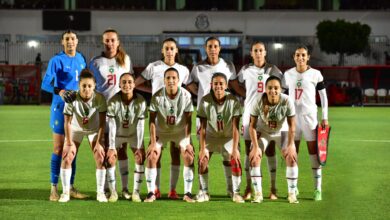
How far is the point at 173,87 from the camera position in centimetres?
1029

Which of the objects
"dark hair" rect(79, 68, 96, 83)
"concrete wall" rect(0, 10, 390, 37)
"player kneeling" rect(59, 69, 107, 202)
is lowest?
"player kneeling" rect(59, 69, 107, 202)

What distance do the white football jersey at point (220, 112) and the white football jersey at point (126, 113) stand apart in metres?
0.71

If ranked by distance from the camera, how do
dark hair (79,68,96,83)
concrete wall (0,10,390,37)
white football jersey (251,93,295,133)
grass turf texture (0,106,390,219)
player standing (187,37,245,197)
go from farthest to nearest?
concrete wall (0,10,390,37) → player standing (187,37,245,197) → white football jersey (251,93,295,133) → dark hair (79,68,96,83) → grass turf texture (0,106,390,219)

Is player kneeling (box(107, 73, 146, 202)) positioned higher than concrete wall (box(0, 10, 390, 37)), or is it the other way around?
concrete wall (box(0, 10, 390, 37))

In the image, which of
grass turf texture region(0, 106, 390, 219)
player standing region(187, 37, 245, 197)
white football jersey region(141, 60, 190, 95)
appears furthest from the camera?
white football jersey region(141, 60, 190, 95)

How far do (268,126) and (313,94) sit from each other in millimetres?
839

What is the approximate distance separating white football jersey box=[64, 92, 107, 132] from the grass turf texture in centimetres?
90

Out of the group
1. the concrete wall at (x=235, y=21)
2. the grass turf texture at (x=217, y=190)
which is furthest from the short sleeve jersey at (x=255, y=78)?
the concrete wall at (x=235, y=21)

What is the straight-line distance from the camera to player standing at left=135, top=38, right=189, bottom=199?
10750 millimetres

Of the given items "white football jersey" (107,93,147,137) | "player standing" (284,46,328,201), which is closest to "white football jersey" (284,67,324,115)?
"player standing" (284,46,328,201)

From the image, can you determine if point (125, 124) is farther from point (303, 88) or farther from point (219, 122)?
point (303, 88)

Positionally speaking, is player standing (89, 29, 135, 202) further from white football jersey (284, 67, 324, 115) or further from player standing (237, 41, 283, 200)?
white football jersey (284, 67, 324, 115)

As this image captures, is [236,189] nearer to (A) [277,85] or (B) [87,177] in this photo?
(A) [277,85]

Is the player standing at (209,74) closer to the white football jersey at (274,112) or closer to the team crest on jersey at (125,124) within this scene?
the white football jersey at (274,112)
